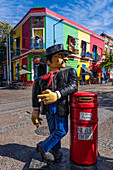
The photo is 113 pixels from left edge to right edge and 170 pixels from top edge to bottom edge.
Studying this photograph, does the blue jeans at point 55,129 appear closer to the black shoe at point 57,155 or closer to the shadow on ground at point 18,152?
the black shoe at point 57,155

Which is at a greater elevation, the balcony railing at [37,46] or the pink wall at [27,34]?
the pink wall at [27,34]

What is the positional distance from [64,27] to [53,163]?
18.7 m

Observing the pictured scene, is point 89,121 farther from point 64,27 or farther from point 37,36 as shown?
point 64,27

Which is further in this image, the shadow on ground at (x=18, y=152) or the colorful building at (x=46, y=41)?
the colorful building at (x=46, y=41)

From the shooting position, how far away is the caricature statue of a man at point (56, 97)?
2016 millimetres

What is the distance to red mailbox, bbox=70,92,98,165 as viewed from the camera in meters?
1.87

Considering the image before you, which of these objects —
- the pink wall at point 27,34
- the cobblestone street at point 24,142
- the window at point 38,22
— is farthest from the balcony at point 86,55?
the cobblestone street at point 24,142

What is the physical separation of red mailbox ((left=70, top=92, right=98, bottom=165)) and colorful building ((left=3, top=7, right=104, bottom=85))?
13.0m

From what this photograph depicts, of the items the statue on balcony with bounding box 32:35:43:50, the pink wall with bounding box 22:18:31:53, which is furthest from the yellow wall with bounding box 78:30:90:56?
the pink wall with bounding box 22:18:31:53

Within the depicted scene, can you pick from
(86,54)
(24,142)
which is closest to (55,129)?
(24,142)

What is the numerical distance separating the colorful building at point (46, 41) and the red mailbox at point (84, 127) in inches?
511

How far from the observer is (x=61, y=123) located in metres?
2.04

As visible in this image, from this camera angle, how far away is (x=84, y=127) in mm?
1895

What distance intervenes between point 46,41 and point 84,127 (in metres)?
16.0
